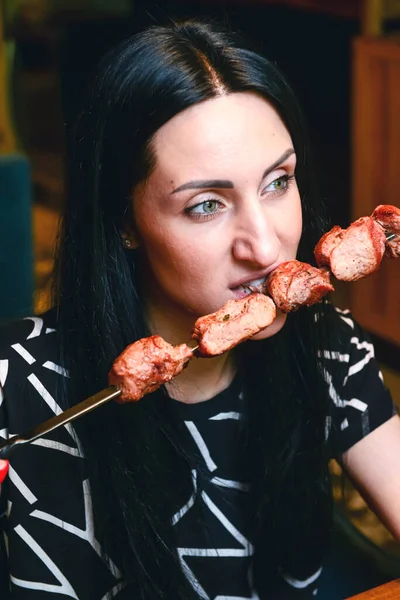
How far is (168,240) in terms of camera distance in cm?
155

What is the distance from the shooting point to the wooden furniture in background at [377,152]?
4070mm

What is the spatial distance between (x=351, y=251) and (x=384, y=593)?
0.59m

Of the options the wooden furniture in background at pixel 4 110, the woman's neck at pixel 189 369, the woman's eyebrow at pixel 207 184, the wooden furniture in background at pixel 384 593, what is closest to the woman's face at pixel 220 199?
the woman's eyebrow at pixel 207 184

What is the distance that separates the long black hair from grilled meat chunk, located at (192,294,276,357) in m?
0.30

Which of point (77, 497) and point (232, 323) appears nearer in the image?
point (232, 323)

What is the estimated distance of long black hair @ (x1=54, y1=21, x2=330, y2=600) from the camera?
5.08 feet

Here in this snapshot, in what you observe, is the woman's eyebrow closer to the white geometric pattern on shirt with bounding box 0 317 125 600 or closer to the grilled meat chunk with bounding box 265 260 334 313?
the grilled meat chunk with bounding box 265 260 334 313

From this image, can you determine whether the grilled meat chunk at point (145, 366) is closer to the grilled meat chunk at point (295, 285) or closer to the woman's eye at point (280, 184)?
the grilled meat chunk at point (295, 285)

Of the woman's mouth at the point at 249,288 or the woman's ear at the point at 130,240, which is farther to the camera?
the woman's ear at the point at 130,240

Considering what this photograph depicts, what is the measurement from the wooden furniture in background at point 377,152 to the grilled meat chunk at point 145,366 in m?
2.96

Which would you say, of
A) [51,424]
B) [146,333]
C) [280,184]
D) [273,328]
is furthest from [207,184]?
[51,424]

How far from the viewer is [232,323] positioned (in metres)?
1.43

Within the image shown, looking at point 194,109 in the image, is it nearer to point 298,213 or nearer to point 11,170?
point 298,213

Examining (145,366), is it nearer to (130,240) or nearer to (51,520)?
(130,240)
